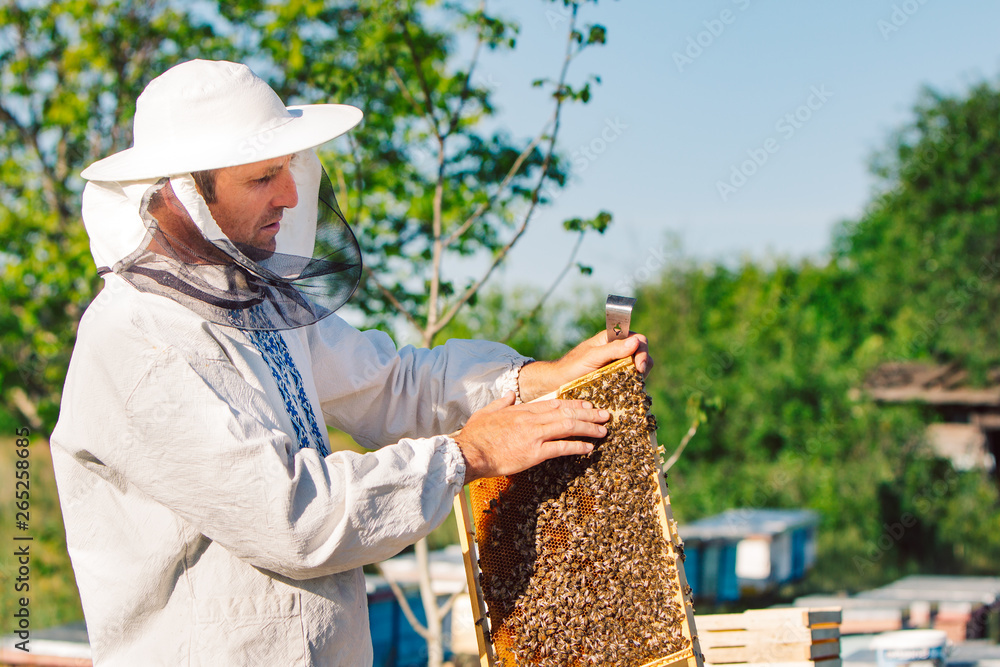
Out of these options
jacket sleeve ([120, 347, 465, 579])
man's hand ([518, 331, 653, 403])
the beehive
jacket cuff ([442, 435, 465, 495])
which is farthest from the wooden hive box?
jacket sleeve ([120, 347, 465, 579])

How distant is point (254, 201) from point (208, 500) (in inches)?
29.7

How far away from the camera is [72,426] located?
74.7 inches

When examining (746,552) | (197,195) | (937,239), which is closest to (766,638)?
(197,195)

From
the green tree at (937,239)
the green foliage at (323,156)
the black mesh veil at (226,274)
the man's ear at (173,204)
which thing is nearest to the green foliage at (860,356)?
the green tree at (937,239)

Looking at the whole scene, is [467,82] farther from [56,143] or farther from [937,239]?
Answer: [937,239]

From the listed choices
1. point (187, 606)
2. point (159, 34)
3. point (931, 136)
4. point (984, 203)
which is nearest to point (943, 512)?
point (984, 203)

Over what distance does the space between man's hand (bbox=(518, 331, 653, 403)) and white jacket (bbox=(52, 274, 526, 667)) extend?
24.7 inches

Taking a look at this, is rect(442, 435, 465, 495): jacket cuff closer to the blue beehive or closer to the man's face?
the man's face

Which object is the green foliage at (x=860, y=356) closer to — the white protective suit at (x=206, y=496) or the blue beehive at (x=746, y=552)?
the blue beehive at (x=746, y=552)

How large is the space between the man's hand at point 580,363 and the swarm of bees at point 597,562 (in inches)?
2.5

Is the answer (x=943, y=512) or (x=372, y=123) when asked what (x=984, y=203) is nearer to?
(x=943, y=512)

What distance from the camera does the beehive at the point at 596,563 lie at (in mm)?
2340

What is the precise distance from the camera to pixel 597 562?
2369 mm

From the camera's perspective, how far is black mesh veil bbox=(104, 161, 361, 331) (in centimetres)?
198
